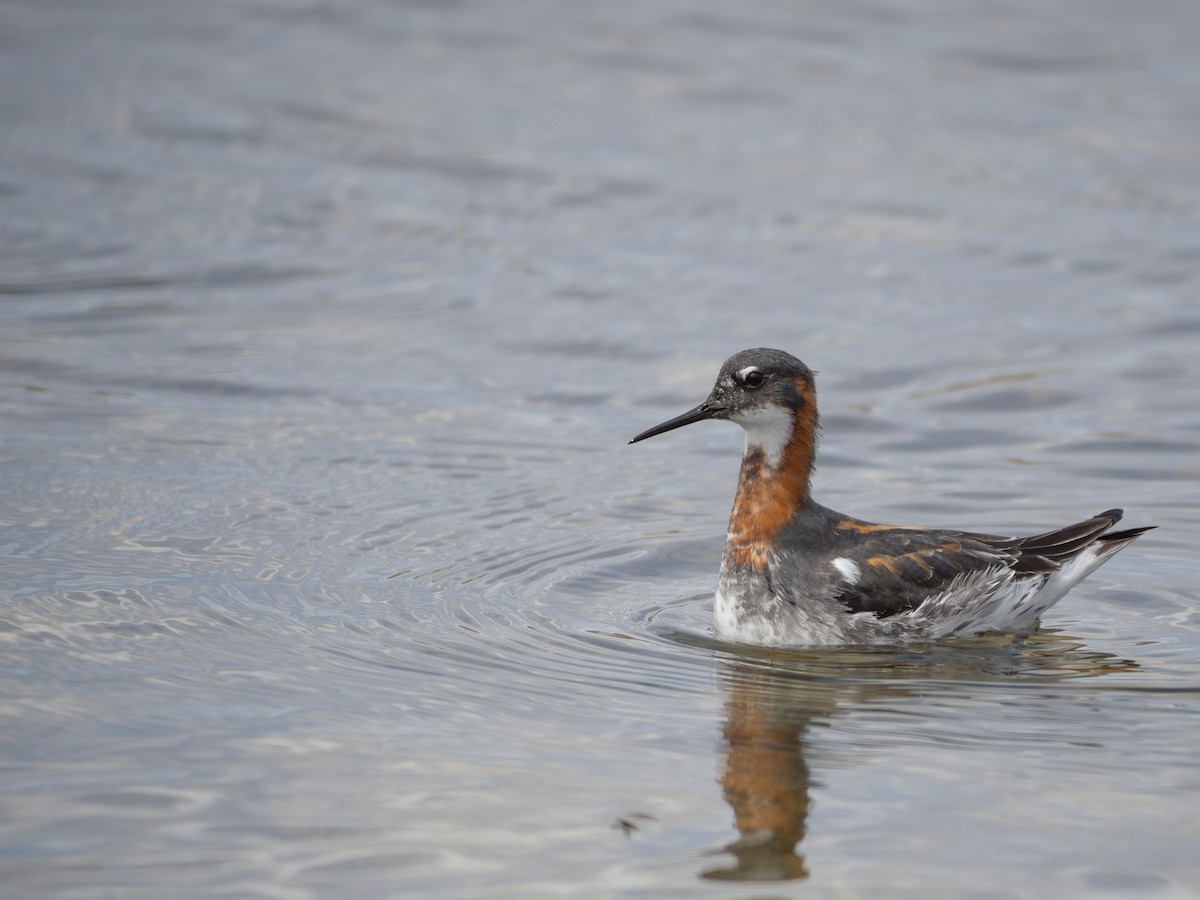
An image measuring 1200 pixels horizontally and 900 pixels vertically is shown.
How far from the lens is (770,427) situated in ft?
30.8

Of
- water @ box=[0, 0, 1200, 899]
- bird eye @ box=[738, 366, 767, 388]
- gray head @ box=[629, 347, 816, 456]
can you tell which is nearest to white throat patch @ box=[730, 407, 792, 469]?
gray head @ box=[629, 347, 816, 456]

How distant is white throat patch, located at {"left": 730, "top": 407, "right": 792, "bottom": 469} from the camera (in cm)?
934

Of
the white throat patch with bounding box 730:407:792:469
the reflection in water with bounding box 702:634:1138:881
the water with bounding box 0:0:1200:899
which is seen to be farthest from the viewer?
the white throat patch with bounding box 730:407:792:469

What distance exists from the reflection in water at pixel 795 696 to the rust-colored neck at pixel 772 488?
80 cm

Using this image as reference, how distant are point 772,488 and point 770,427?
0.33 metres

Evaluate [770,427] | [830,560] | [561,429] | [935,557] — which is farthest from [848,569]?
[561,429]

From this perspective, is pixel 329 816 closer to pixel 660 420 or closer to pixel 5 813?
pixel 5 813

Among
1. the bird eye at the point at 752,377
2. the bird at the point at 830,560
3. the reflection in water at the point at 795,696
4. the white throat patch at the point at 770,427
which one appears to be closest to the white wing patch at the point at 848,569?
the bird at the point at 830,560

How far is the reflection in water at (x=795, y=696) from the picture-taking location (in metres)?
6.41

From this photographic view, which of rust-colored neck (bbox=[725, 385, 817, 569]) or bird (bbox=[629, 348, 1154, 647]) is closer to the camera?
bird (bbox=[629, 348, 1154, 647])

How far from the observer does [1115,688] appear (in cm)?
803

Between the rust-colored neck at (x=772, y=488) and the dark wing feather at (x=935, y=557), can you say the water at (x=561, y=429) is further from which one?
the rust-colored neck at (x=772, y=488)

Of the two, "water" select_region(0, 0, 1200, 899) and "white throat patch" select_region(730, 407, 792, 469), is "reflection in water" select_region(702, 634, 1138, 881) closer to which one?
"water" select_region(0, 0, 1200, 899)

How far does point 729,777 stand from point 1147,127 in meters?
14.1
